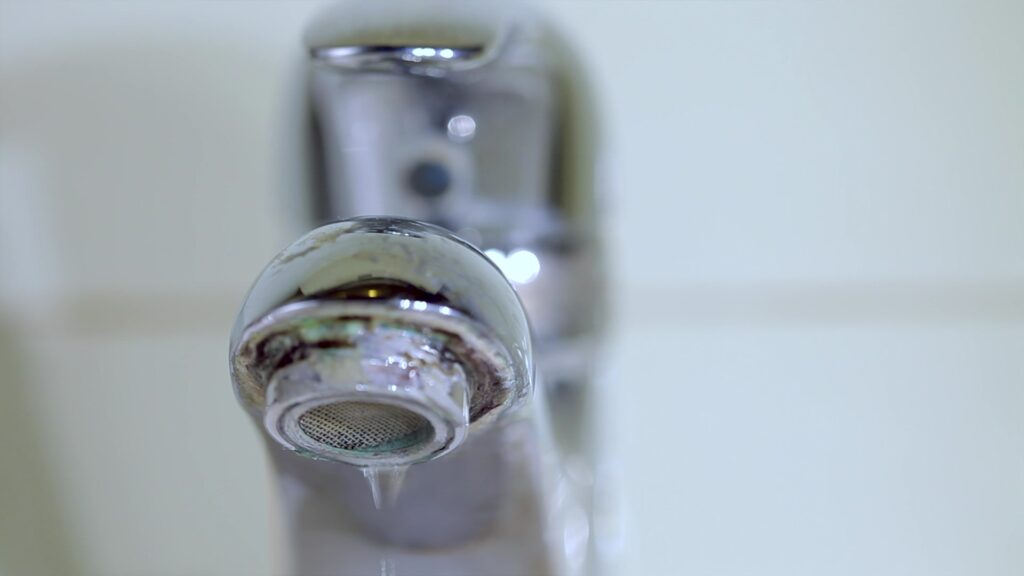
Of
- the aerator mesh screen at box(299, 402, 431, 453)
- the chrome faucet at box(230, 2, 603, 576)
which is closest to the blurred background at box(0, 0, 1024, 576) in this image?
the chrome faucet at box(230, 2, 603, 576)

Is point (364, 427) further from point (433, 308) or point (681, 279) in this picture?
point (681, 279)

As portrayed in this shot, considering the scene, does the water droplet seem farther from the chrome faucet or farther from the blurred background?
the blurred background

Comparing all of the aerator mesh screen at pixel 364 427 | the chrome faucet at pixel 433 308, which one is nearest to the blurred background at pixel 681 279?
the chrome faucet at pixel 433 308

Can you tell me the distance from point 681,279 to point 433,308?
248 mm

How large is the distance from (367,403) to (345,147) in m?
0.14

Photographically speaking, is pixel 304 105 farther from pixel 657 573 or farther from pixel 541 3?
pixel 657 573

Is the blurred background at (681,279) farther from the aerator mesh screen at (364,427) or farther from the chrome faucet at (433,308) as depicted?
the aerator mesh screen at (364,427)

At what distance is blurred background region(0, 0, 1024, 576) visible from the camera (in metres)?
0.34

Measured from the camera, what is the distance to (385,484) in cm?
19

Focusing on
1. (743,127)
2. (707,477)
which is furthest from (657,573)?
(743,127)

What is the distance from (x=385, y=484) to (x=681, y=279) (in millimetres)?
204

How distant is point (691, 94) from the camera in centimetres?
35

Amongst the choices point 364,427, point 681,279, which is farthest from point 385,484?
point 681,279

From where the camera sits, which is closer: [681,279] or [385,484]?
[385,484]
